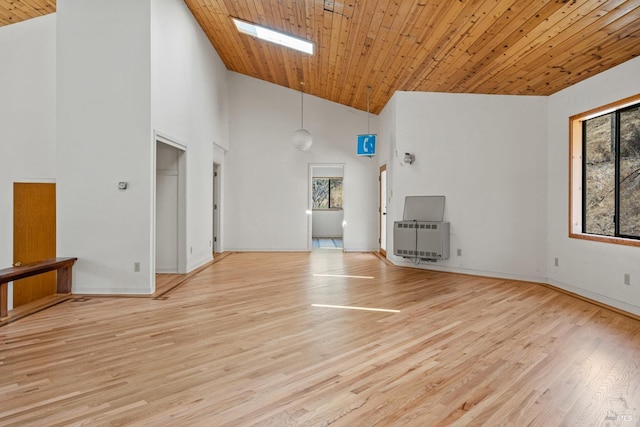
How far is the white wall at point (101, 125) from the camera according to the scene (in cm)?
484

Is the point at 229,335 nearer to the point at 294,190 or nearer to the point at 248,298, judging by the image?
the point at 248,298

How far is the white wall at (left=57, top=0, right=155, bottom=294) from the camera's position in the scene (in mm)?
4836

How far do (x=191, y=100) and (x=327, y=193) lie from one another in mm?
6960

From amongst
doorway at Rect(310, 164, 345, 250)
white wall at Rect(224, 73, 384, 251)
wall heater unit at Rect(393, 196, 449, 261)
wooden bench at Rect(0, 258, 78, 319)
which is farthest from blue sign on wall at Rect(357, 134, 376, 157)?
wooden bench at Rect(0, 258, 78, 319)

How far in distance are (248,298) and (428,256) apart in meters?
3.23

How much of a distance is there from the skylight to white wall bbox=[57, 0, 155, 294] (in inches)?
73.8

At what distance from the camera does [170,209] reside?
636 centimetres

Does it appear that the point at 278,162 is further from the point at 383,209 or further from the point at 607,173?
the point at 607,173

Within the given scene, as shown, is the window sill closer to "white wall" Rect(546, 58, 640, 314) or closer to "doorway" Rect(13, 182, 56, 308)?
"white wall" Rect(546, 58, 640, 314)

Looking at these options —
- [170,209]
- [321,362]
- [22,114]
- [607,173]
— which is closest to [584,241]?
[607,173]

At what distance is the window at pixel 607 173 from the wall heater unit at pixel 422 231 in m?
1.84

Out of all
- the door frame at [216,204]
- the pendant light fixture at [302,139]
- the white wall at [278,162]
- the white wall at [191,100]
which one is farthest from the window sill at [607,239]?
the door frame at [216,204]

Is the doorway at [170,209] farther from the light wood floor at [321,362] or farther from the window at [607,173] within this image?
the window at [607,173]

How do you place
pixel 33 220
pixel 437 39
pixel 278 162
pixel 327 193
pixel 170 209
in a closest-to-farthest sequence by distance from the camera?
pixel 437 39, pixel 33 220, pixel 170 209, pixel 278 162, pixel 327 193
